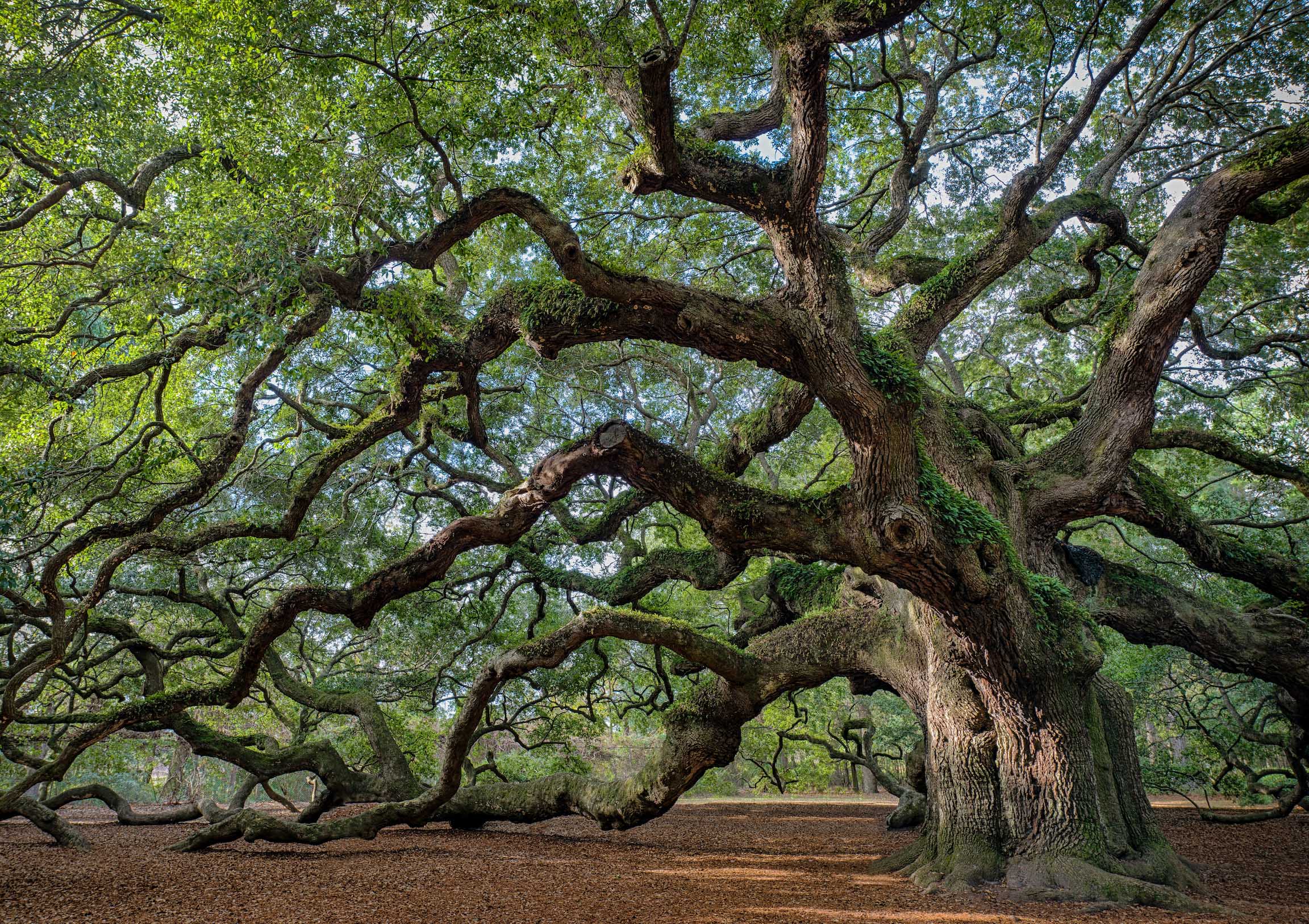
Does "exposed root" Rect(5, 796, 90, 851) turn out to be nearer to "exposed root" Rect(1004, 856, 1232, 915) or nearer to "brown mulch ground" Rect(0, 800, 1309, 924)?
"brown mulch ground" Rect(0, 800, 1309, 924)

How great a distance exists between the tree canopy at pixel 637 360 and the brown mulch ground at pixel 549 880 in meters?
0.46

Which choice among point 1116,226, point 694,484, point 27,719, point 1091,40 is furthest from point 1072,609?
point 27,719

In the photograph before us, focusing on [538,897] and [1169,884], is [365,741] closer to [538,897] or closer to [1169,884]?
[538,897]

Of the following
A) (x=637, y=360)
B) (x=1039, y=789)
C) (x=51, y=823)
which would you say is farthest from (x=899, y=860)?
(x=51, y=823)

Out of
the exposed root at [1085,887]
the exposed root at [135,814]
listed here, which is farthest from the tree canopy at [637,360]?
the exposed root at [135,814]

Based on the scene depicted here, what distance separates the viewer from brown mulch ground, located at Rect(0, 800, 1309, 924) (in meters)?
4.59

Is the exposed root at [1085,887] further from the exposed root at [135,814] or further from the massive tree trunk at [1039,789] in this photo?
the exposed root at [135,814]

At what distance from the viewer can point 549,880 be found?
18.8 feet

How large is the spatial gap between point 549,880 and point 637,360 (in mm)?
7763

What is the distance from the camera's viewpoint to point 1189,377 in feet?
36.6

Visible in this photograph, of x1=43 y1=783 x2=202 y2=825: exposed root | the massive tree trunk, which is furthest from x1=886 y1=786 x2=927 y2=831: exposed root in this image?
x1=43 y1=783 x2=202 y2=825: exposed root

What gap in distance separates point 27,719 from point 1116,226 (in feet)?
36.5

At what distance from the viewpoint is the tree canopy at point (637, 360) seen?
209 inches

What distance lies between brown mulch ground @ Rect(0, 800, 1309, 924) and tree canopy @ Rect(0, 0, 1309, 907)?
460mm
